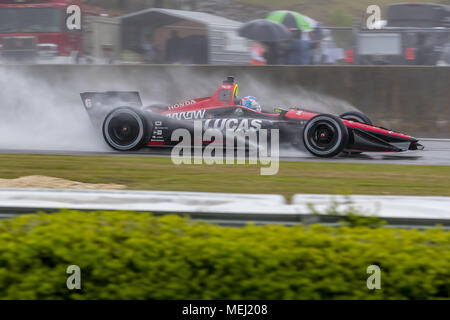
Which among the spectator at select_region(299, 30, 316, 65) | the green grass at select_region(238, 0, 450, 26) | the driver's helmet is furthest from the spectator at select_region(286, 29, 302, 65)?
the green grass at select_region(238, 0, 450, 26)

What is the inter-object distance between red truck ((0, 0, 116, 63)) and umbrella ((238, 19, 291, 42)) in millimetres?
4218

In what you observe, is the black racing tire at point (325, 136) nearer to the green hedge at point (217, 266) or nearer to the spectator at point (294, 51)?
the spectator at point (294, 51)

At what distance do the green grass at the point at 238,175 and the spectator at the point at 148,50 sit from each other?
579 centimetres

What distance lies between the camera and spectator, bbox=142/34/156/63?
1491 cm

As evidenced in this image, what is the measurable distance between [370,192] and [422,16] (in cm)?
1086

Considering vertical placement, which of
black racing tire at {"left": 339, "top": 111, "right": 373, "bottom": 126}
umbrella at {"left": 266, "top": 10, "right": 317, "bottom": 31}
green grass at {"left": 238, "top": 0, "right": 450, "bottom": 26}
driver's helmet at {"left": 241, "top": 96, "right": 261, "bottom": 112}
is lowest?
black racing tire at {"left": 339, "top": 111, "right": 373, "bottom": 126}

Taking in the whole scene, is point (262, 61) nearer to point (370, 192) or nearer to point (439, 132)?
point (439, 132)

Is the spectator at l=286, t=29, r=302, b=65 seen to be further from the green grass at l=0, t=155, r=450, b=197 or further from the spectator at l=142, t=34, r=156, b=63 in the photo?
the green grass at l=0, t=155, r=450, b=197

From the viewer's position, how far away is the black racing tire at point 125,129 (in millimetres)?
10016

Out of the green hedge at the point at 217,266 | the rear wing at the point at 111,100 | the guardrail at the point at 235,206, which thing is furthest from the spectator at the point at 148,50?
the green hedge at the point at 217,266

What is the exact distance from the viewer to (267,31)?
45.1 ft

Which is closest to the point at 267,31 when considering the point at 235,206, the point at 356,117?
the point at 356,117

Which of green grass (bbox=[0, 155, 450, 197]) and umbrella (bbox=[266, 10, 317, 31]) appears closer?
green grass (bbox=[0, 155, 450, 197])

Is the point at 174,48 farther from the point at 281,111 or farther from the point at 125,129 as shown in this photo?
the point at 281,111
